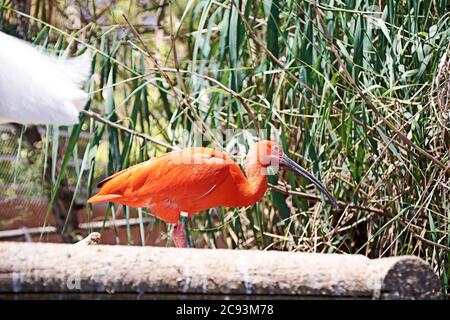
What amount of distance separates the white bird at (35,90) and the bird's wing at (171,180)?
269mm

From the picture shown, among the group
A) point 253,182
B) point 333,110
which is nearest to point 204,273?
point 253,182

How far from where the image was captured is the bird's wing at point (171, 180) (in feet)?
9.49

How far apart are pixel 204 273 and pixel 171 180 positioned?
942 mm

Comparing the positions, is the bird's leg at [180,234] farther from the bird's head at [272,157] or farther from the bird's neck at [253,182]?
the bird's head at [272,157]

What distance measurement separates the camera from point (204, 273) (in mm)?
1985

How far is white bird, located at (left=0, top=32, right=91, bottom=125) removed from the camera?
2.73 metres

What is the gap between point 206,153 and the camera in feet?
9.55

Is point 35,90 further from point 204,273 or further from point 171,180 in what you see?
point 204,273

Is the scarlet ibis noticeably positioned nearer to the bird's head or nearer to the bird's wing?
the bird's wing

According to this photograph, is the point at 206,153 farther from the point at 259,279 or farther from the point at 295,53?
the point at 259,279

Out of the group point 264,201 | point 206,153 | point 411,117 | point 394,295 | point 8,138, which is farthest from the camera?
point 8,138

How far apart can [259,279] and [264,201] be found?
1.99 metres

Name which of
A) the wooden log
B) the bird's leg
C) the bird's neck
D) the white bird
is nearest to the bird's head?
the bird's neck
